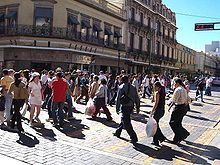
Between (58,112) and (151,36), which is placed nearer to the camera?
(58,112)

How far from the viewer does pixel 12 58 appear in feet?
89.9

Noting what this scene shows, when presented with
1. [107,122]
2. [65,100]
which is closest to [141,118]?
[107,122]

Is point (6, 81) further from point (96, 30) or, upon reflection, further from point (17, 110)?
point (96, 30)

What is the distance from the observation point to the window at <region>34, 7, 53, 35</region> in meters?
27.2

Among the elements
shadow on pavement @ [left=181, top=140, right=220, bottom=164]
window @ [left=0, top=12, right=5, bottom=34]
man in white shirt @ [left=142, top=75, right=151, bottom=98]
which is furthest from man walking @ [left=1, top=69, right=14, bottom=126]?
window @ [left=0, top=12, right=5, bottom=34]

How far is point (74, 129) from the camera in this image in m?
9.84

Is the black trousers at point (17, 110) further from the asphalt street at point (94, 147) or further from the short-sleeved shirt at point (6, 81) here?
the short-sleeved shirt at point (6, 81)

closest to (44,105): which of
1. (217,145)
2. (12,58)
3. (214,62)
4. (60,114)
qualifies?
(60,114)

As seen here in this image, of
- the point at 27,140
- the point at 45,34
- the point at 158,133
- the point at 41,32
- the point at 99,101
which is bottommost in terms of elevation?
the point at 27,140

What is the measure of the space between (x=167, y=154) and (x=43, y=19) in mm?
22233

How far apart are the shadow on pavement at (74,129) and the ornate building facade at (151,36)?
102 ft

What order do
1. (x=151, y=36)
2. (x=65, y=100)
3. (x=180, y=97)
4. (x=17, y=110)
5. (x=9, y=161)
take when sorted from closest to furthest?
(x=9, y=161)
(x=180, y=97)
(x=17, y=110)
(x=65, y=100)
(x=151, y=36)

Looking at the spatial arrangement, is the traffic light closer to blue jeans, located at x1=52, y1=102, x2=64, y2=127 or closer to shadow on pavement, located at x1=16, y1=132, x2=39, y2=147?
blue jeans, located at x1=52, y1=102, x2=64, y2=127

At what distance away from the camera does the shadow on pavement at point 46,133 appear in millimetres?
8667
